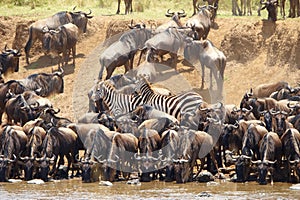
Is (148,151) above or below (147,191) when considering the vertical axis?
above

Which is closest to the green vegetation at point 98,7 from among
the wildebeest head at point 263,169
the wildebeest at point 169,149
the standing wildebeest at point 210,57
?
the standing wildebeest at point 210,57

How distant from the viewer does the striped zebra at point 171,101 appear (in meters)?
30.0

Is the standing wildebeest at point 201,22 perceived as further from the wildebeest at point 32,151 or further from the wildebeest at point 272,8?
the wildebeest at point 32,151

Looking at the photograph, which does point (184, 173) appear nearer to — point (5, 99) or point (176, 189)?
point (176, 189)

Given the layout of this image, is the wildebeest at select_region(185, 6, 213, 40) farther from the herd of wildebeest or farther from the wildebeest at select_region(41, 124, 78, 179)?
the wildebeest at select_region(41, 124, 78, 179)

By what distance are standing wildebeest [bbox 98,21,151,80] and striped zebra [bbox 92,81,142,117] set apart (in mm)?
2953

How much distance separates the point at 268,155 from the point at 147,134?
9.46ft

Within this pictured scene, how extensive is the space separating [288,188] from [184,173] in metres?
2.40

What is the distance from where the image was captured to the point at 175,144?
26844 mm

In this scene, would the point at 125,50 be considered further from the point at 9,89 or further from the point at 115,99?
the point at 9,89

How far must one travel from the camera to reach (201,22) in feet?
120

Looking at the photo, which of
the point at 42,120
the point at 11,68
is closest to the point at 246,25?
the point at 11,68

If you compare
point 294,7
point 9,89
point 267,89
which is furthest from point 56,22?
point 267,89

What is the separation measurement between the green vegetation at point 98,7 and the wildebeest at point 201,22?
251 cm
